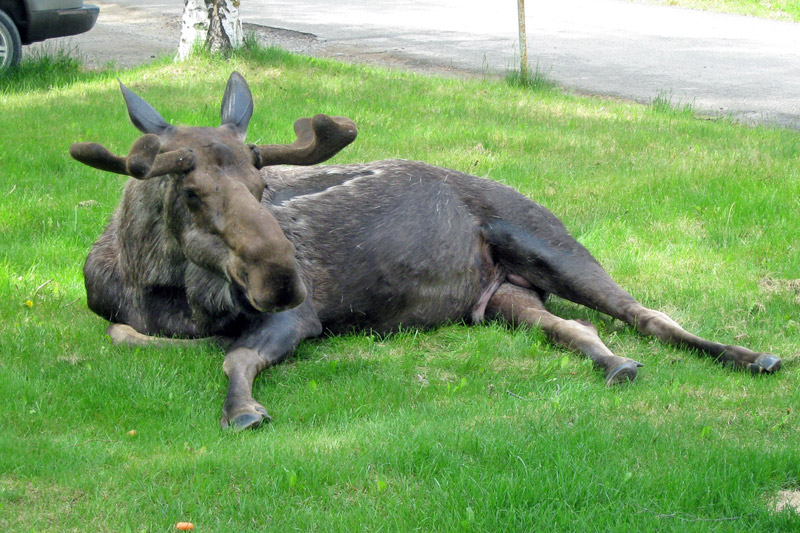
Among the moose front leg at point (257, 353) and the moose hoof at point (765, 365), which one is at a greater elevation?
the moose front leg at point (257, 353)

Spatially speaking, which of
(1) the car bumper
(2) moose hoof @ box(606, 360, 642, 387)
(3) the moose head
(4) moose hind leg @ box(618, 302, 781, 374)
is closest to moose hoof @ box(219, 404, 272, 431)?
(3) the moose head

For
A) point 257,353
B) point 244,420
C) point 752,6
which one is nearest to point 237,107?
point 257,353

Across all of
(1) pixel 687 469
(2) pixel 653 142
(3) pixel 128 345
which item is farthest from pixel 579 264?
(2) pixel 653 142

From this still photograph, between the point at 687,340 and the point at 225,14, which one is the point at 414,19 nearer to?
the point at 225,14

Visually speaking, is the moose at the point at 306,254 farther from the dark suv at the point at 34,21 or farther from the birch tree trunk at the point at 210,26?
the dark suv at the point at 34,21

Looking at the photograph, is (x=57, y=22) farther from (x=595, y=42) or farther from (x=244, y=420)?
(x=244, y=420)

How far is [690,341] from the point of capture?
219 inches

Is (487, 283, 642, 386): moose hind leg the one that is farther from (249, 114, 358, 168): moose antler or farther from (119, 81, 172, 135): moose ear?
(119, 81, 172, 135): moose ear

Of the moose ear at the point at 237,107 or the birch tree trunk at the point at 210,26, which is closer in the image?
the moose ear at the point at 237,107

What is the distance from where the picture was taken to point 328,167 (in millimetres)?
6352

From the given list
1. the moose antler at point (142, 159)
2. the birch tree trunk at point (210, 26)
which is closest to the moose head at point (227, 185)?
the moose antler at point (142, 159)

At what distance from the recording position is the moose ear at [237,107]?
523cm

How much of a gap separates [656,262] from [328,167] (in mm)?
2489

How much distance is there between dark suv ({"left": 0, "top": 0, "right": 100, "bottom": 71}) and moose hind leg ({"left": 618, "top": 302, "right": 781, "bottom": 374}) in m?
8.82
